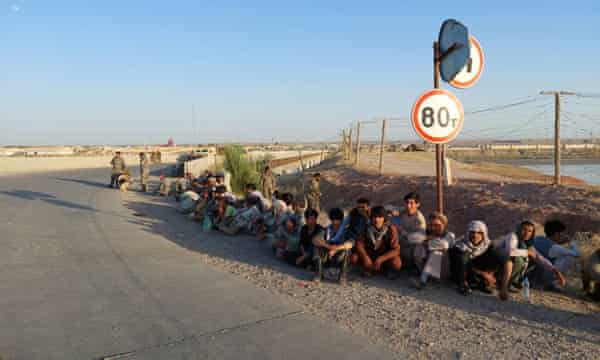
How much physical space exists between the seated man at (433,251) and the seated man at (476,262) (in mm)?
185

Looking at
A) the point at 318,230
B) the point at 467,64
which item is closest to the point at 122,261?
the point at 318,230

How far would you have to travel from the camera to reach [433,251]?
545 centimetres

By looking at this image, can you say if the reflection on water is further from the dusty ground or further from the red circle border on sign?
the red circle border on sign

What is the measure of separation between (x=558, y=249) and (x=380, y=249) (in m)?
2.23

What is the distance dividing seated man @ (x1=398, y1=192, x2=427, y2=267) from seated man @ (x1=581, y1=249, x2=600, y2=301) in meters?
1.91

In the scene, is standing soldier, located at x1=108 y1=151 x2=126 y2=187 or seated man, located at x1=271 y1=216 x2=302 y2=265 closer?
seated man, located at x1=271 y1=216 x2=302 y2=265

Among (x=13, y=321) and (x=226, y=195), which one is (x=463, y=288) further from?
(x=226, y=195)

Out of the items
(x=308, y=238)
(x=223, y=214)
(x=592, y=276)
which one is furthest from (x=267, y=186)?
(x=592, y=276)

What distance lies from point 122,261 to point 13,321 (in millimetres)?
2452

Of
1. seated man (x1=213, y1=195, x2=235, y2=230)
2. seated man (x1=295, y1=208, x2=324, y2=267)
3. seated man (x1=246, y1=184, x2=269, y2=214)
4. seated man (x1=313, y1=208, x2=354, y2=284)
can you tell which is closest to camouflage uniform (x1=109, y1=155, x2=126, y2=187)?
seated man (x1=213, y1=195, x2=235, y2=230)

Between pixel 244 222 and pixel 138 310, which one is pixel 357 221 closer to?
pixel 138 310

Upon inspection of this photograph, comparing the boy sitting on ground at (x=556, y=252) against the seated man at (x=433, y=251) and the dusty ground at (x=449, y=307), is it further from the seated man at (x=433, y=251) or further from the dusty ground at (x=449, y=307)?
the seated man at (x=433, y=251)

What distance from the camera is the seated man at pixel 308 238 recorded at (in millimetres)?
6293

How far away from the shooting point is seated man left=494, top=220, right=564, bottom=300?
499 centimetres
